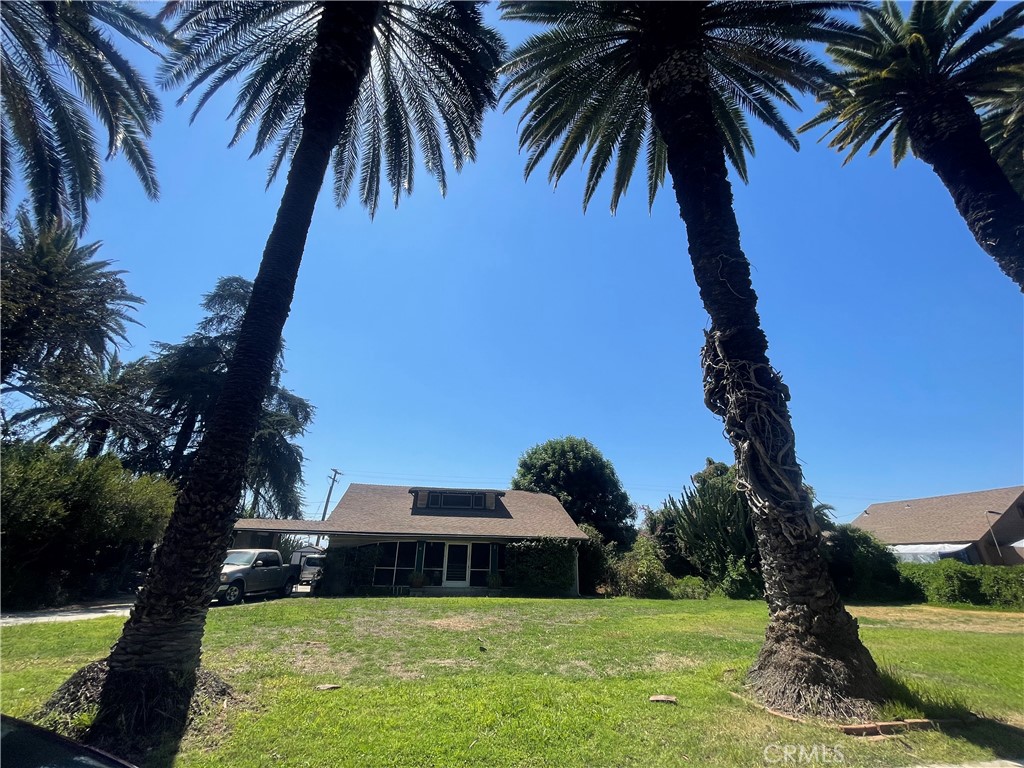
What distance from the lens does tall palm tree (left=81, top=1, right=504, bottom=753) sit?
496cm

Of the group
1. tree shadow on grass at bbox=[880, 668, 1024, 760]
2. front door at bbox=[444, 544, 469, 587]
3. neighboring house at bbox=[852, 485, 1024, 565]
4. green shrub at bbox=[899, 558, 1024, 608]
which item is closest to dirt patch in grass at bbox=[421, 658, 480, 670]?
tree shadow on grass at bbox=[880, 668, 1024, 760]

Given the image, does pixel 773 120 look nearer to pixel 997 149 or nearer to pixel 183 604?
pixel 997 149

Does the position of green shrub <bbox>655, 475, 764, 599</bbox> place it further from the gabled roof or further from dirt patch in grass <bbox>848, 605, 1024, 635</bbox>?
the gabled roof

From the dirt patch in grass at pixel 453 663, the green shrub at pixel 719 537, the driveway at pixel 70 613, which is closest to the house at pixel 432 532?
the green shrub at pixel 719 537

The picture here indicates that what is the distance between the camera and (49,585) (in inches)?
591

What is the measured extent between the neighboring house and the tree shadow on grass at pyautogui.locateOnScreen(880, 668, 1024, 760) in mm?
25890

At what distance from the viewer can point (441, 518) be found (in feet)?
78.5

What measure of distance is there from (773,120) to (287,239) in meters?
10.5

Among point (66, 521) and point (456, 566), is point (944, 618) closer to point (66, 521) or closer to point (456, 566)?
point (456, 566)

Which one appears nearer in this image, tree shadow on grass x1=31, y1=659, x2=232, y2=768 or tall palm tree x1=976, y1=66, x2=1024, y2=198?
tree shadow on grass x1=31, y1=659, x2=232, y2=768

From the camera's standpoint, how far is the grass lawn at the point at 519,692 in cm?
410

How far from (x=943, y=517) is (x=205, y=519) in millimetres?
42873

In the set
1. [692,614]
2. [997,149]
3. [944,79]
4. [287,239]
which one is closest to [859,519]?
[692,614]

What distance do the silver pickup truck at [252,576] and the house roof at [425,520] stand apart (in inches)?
94.3
